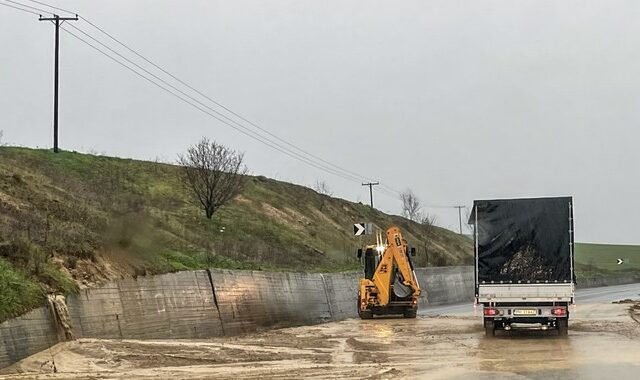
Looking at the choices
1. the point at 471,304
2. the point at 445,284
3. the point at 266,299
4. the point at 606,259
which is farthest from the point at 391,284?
the point at 606,259

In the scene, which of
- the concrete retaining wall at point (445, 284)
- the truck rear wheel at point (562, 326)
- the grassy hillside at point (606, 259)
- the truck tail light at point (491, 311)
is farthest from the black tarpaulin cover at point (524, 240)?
the grassy hillside at point (606, 259)

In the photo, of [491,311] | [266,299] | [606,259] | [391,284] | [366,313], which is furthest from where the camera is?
[606,259]

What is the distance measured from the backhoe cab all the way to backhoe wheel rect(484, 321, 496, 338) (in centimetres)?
827

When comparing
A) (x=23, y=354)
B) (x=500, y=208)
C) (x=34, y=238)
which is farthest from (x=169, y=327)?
(x=500, y=208)

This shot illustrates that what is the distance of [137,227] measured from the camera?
78.9ft

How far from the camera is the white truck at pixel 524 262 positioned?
2169 cm

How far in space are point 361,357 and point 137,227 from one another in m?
9.60

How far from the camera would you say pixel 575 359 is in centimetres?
1655

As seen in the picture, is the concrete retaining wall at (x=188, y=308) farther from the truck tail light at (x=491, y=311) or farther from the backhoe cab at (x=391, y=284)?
the truck tail light at (x=491, y=311)

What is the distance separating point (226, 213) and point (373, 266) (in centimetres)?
2617

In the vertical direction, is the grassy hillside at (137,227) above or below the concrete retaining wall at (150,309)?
above

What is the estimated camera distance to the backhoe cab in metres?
31.0

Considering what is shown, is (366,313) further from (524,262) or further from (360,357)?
(360,357)

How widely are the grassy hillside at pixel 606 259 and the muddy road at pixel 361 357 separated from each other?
3114 inches
